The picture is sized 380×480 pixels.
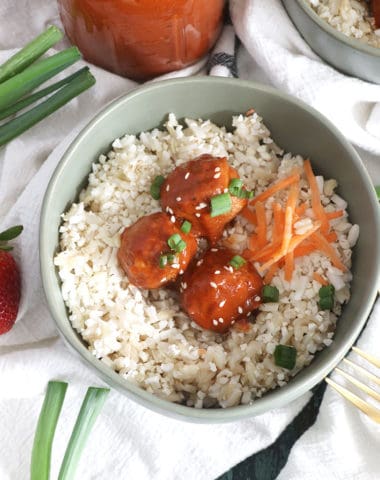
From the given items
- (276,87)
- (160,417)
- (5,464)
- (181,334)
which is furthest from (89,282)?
(276,87)

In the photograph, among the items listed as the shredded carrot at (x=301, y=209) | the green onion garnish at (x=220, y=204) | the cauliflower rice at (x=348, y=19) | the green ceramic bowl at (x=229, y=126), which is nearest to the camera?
the green ceramic bowl at (x=229, y=126)

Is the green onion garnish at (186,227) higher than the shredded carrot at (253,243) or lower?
higher

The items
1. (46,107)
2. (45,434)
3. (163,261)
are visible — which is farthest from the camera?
(46,107)

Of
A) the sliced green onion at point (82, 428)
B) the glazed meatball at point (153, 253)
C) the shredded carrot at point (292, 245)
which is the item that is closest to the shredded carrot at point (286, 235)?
the shredded carrot at point (292, 245)

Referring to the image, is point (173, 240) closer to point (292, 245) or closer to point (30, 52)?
point (292, 245)

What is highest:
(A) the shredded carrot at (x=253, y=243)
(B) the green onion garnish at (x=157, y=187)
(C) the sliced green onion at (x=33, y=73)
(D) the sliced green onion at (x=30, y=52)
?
(D) the sliced green onion at (x=30, y=52)

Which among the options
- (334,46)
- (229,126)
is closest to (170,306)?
(229,126)

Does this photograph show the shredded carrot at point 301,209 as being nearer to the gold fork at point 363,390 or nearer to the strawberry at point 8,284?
the gold fork at point 363,390

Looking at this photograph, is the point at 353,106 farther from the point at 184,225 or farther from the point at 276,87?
the point at 184,225
